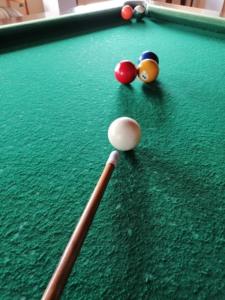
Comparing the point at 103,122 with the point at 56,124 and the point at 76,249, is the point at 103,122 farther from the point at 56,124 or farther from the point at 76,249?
the point at 76,249

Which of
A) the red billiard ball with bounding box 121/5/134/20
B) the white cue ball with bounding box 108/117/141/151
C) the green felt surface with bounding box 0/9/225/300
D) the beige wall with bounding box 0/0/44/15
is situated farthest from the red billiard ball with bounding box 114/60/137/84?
the beige wall with bounding box 0/0/44/15

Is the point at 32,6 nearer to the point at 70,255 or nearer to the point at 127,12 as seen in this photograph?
the point at 127,12

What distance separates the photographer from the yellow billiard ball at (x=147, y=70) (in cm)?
124

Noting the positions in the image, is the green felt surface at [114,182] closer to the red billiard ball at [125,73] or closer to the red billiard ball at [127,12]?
the red billiard ball at [125,73]

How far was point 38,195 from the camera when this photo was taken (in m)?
0.69

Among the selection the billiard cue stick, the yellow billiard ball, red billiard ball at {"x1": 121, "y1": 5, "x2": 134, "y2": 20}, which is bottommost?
red billiard ball at {"x1": 121, "y1": 5, "x2": 134, "y2": 20}

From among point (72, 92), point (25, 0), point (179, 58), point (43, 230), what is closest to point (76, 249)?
point (43, 230)

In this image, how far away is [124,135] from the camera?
0.79 metres

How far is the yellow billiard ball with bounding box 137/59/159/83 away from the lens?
1235 mm

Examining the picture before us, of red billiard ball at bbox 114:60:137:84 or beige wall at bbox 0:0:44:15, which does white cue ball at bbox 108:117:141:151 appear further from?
beige wall at bbox 0:0:44:15

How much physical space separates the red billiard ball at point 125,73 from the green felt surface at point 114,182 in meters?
0.03

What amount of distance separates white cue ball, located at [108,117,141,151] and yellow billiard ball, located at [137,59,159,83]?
1.65ft

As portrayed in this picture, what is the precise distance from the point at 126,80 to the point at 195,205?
0.74 meters

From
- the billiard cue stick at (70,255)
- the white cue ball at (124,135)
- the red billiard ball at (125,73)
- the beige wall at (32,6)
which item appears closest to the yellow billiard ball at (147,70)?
the red billiard ball at (125,73)
